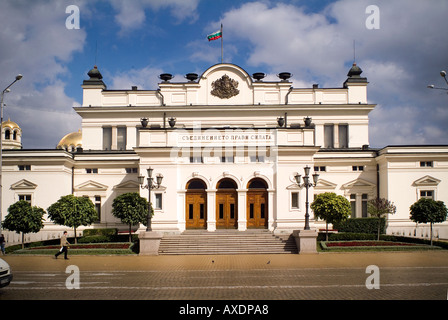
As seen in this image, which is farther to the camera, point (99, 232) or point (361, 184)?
point (361, 184)

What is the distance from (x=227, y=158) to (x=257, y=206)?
4.47 m

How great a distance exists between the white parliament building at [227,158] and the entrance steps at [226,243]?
2152 millimetres

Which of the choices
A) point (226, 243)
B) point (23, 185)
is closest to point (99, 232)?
point (23, 185)

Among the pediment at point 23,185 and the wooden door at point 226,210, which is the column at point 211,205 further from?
the pediment at point 23,185

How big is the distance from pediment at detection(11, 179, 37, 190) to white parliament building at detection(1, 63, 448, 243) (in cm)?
9

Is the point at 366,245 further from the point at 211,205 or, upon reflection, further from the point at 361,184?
the point at 211,205

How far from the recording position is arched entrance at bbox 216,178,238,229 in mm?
33688

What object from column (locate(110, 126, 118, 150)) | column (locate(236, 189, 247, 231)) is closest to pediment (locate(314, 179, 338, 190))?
column (locate(236, 189, 247, 231))

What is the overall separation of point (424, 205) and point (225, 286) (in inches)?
846

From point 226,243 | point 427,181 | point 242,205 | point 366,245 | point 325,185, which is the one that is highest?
point 427,181

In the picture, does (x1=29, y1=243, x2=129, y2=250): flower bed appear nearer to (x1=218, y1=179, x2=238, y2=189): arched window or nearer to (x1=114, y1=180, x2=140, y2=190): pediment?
(x1=218, y1=179, x2=238, y2=189): arched window

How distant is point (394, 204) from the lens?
125ft

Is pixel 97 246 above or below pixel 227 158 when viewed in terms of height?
below

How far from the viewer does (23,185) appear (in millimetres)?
38250
